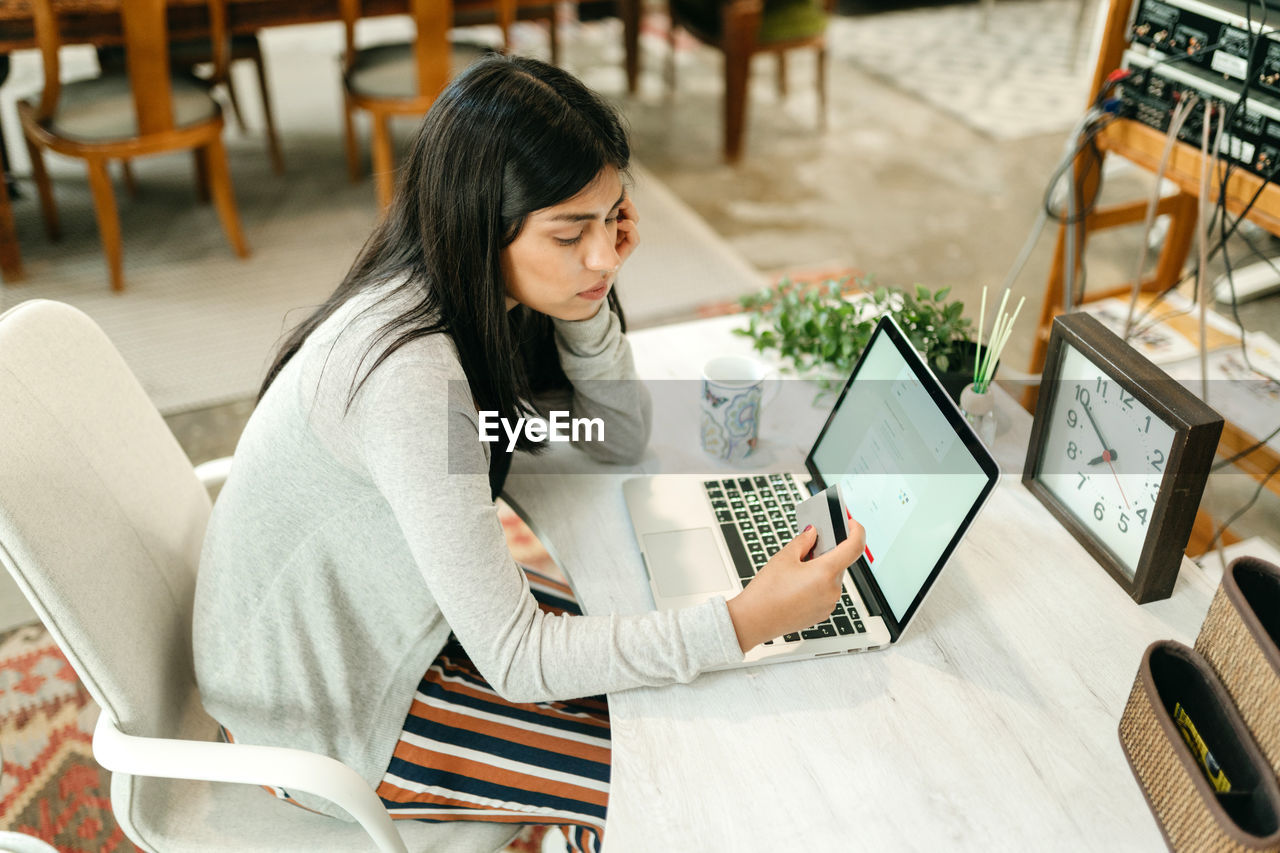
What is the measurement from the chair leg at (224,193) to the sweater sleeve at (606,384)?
199cm

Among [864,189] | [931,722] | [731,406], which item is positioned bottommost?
[864,189]

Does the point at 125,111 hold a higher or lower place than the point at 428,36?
lower

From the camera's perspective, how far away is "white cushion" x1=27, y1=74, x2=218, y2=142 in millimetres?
2617

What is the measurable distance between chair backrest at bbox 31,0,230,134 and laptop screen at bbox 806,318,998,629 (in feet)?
7.42

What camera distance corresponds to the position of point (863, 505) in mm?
1025

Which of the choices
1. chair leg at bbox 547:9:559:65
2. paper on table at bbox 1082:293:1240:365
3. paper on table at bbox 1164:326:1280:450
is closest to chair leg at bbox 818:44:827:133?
chair leg at bbox 547:9:559:65

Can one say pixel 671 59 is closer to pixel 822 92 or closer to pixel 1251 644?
pixel 822 92

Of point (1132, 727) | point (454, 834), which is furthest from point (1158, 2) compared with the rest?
point (454, 834)

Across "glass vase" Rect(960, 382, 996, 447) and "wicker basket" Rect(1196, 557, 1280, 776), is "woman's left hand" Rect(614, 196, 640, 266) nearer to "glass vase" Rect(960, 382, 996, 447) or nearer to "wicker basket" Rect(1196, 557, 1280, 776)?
"glass vase" Rect(960, 382, 996, 447)

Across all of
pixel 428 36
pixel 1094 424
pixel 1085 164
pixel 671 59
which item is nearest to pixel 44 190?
pixel 428 36

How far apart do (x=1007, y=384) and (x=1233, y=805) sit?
2.40 feet

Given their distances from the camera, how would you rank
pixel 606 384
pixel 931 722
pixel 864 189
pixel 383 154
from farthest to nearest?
pixel 864 189
pixel 383 154
pixel 606 384
pixel 931 722

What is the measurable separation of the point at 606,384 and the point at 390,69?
216 centimetres

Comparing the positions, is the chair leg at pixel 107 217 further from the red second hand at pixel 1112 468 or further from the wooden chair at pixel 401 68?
the red second hand at pixel 1112 468
